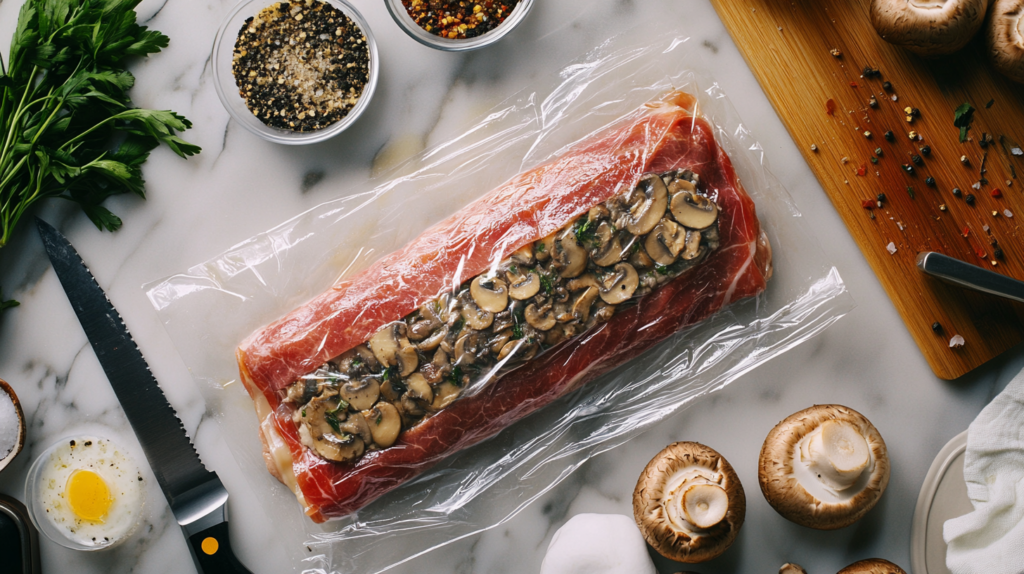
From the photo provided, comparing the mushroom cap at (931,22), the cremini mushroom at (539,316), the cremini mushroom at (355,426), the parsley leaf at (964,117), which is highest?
the mushroom cap at (931,22)

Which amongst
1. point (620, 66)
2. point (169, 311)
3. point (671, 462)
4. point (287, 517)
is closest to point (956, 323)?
point (671, 462)

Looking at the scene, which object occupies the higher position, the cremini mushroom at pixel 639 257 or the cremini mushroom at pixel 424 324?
the cremini mushroom at pixel 639 257

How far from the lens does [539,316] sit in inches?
64.6

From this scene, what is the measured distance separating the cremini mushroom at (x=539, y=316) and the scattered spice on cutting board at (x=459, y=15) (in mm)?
921

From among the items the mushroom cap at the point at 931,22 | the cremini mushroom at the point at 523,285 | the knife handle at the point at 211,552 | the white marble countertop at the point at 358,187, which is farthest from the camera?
the white marble countertop at the point at 358,187

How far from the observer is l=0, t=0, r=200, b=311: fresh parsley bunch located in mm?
1784

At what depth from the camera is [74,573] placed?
196 cm

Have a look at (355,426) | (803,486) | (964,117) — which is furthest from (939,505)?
(355,426)

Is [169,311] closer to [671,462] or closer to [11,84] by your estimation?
[11,84]

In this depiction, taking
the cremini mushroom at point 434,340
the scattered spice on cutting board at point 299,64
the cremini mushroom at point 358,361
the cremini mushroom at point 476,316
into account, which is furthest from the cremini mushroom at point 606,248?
the scattered spice on cutting board at point 299,64

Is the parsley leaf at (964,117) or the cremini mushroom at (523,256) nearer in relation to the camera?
the cremini mushroom at (523,256)

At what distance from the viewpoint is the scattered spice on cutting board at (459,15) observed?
1.90 meters

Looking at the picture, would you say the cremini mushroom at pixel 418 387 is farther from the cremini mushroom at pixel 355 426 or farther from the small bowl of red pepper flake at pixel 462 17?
the small bowl of red pepper flake at pixel 462 17

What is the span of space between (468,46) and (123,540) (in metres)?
1.95
